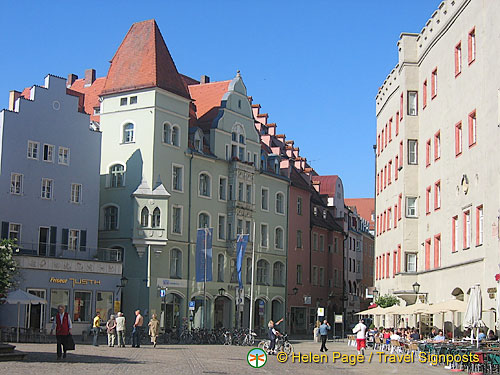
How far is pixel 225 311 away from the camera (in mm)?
66000

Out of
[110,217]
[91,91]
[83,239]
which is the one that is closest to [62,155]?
[83,239]

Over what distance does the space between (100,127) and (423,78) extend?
974 inches

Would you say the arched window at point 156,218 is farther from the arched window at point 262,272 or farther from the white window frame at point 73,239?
the arched window at point 262,272

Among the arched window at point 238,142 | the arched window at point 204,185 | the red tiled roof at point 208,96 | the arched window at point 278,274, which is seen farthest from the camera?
the arched window at point 278,274

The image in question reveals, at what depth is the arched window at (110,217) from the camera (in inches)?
2325

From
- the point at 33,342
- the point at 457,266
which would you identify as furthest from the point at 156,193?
the point at 457,266

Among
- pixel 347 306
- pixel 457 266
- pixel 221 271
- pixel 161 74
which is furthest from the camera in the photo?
pixel 347 306

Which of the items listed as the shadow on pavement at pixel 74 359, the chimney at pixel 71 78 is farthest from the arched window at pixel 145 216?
the shadow on pavement at pixel 74 359

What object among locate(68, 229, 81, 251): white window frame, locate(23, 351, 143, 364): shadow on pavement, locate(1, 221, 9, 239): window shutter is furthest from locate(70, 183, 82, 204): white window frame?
locate(23, 351, 143, 364): shadow on pavement

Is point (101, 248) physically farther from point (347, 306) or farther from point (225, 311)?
point (347, 306)

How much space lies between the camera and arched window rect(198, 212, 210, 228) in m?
63.0

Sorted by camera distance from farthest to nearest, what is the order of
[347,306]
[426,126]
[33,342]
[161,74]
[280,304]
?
[347,306], [280,304], [161,74], [426,126], [33,342]

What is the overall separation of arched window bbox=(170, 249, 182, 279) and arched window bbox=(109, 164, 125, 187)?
6151 mm

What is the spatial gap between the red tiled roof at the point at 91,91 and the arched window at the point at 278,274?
20.3 m
